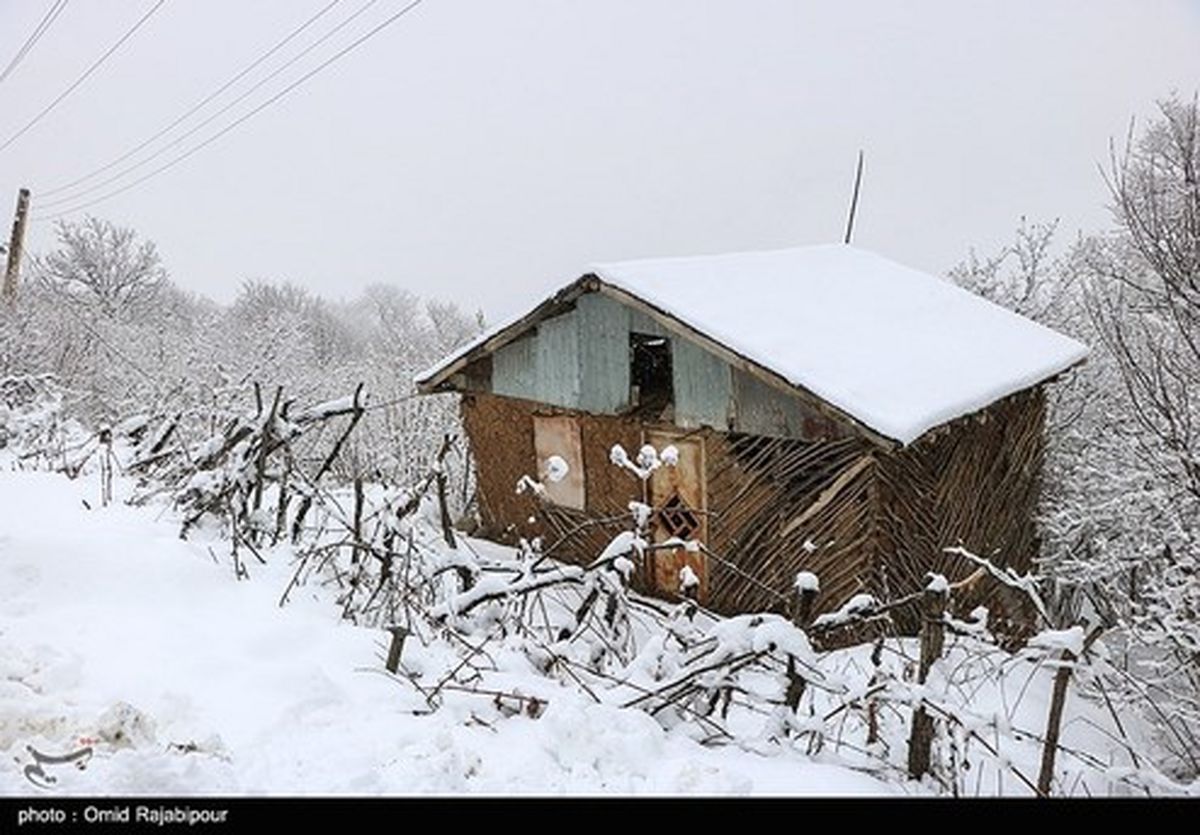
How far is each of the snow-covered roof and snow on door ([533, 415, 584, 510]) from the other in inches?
46.4

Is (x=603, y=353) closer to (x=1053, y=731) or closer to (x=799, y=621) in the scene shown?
(x=799, y=621)

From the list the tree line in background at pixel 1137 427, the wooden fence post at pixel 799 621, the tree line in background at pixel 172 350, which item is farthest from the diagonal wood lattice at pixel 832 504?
the tree line in background at pixel 172 350

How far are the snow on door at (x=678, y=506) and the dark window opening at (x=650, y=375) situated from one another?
0.31m

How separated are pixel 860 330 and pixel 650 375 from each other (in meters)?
2.35

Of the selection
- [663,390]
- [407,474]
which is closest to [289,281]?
[407,474]

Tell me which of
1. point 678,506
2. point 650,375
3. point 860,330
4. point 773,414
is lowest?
point 678,506

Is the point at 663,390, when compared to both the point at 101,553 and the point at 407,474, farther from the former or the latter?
the point at 407,474

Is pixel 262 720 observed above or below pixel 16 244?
below

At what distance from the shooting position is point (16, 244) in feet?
61.6

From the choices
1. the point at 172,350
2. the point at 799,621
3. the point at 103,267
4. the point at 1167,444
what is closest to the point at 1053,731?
the point at 799,621

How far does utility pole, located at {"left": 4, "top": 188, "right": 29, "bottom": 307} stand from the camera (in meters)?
18.6

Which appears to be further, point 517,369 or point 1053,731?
point 517,369

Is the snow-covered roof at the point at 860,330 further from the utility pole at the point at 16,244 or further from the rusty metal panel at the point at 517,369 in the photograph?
the utility pole at the point at 16,244
